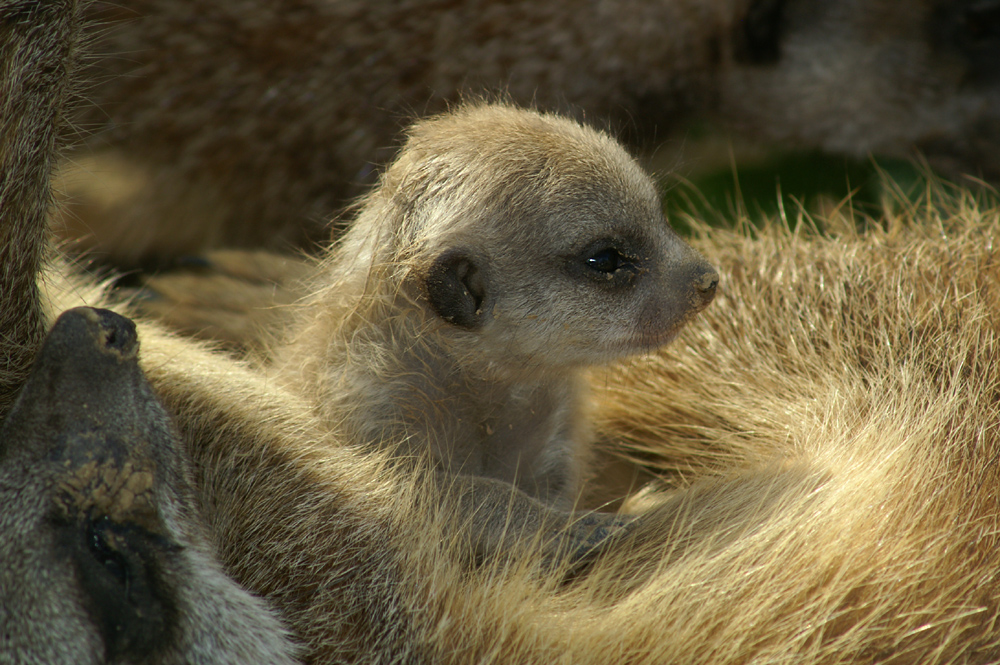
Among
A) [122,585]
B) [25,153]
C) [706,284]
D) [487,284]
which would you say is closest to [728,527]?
[706,284]

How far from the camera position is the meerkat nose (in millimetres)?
1124

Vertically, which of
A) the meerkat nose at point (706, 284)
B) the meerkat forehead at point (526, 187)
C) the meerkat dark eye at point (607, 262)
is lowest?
the meerkat nose at point (706, 284)

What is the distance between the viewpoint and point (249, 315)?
1.75 m

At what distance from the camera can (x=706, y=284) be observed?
3.70 feet

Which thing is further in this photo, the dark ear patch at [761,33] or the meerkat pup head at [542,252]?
the dark ear patch at [761,33]

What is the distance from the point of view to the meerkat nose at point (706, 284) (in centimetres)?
112

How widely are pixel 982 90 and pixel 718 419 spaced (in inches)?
47.2

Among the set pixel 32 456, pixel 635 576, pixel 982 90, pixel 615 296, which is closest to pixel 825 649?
pixel 635 576

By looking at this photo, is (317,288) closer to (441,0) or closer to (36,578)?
(36,578)

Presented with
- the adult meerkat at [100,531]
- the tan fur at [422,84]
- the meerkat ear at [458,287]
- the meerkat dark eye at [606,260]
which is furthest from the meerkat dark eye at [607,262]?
the tan fur at [422,84]

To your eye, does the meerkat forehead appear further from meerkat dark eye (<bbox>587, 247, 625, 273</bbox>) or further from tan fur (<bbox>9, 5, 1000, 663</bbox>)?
tan fur (<bbox>9, 5, 1000, 663</bbox>)

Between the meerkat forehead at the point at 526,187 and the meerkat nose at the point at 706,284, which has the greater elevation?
the meerkat forehead at the point at 526,187

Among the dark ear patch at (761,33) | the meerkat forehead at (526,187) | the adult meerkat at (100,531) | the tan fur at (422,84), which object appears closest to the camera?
the adult meerkat at (100,531)

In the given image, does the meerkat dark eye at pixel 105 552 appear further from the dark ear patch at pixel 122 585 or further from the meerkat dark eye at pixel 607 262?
the meerkat dark eye at pixel 607 262
